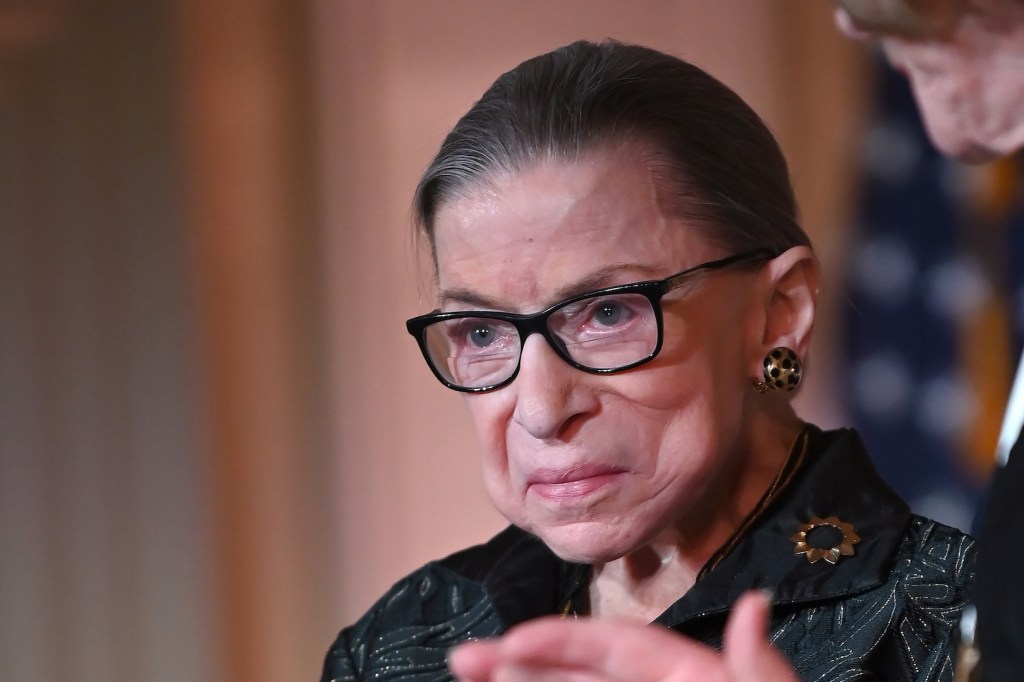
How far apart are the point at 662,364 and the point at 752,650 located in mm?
691

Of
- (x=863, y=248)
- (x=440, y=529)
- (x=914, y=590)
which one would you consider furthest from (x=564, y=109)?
(x=440, y=529)

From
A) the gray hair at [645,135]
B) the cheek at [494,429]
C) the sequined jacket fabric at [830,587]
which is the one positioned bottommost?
the sequined jacket fabric at [830,587]

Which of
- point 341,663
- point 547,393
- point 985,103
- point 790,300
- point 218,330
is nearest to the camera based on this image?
point 985,103

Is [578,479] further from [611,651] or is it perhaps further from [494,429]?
[611,651]

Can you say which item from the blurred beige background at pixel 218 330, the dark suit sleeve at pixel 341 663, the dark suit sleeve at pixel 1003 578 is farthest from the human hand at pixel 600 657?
the blurred beige background at pixel 218 330

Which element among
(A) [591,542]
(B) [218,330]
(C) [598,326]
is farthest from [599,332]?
(B) [218,330]

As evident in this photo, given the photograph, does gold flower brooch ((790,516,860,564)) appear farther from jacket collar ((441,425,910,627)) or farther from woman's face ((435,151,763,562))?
woman's face ((435,151,763,562))

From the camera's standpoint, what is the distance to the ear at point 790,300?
1.59 m

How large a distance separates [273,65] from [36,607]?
5.89ft

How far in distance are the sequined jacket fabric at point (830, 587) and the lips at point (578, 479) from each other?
7.0 inches

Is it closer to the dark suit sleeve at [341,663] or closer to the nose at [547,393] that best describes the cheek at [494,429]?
the nose at [547,393]

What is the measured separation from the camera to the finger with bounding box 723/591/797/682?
810mm

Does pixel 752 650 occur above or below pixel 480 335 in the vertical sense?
below

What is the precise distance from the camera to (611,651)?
878 millimetres
